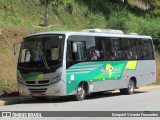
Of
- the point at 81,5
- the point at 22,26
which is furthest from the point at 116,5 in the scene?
the point at 22,26

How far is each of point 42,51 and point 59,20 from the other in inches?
722

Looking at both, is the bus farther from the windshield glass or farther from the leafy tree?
Result: the leafy tree

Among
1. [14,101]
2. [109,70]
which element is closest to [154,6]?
[109,70]

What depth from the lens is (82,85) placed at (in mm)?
21375

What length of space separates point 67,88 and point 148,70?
349 inches

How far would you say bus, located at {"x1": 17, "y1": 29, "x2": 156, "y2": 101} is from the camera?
20.0 meters

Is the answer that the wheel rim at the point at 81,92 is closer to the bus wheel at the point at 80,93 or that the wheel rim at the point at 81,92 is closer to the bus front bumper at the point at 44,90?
the bus wheel at the point at 80,93

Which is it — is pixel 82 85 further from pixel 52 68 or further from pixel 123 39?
pixel 123 39

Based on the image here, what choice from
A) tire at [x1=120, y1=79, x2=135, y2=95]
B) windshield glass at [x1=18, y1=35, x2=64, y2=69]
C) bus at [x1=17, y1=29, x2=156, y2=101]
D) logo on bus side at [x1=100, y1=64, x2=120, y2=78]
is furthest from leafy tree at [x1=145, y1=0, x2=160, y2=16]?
windshield glass at [x1=18, y1=35, x2=64, y2=69]

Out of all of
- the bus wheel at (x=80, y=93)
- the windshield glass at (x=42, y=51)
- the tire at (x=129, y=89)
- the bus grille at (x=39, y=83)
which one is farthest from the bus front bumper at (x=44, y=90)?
the tire at (x=129, y=89)

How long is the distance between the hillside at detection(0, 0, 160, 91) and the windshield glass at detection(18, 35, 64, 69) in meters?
3.00

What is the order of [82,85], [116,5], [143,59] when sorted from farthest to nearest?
Answer: [116,5] → [143,59] → [82,85]

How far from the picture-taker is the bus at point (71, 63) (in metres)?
20.0

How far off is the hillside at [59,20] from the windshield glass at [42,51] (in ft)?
9.84
